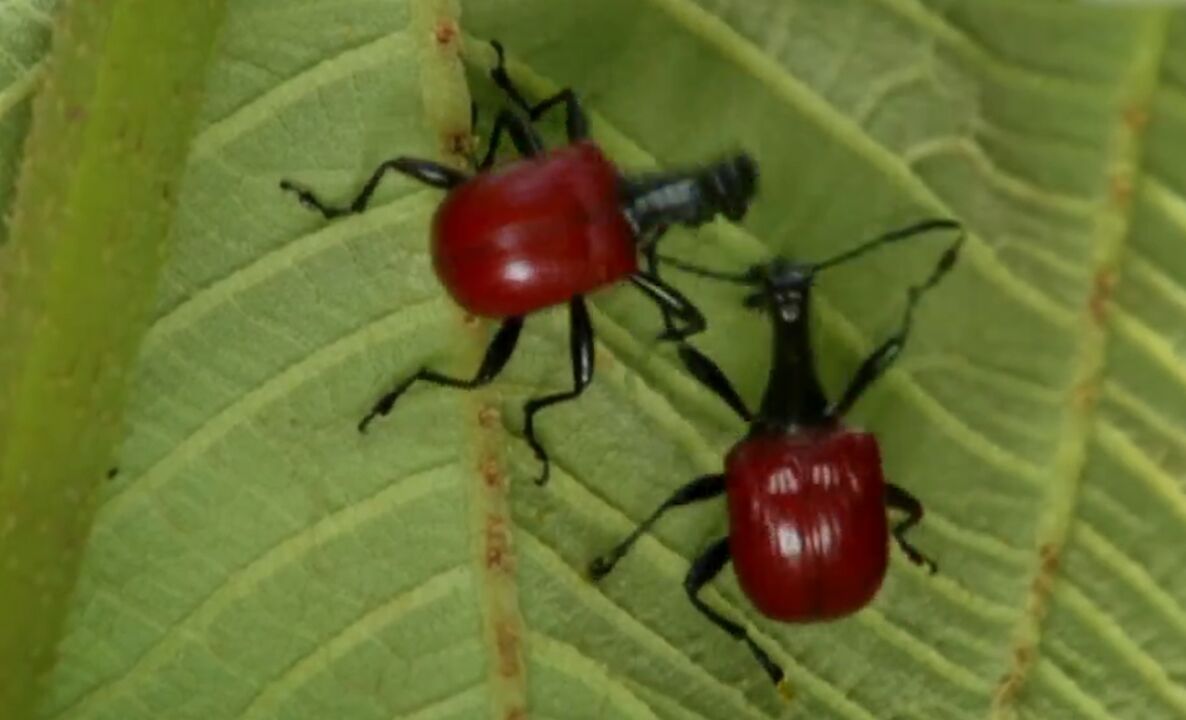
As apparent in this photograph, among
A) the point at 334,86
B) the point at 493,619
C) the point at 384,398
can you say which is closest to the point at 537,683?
the point at 493,619

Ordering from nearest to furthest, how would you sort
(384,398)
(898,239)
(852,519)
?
(898,239) < (384,398) < (852,519)

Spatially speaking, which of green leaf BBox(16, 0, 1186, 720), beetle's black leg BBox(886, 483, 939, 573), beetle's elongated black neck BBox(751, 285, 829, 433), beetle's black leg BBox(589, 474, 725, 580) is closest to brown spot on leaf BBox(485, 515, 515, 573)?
green leaf BBox(16, 0, 1186, 720)

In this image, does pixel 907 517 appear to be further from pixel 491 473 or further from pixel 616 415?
pixel 491 473

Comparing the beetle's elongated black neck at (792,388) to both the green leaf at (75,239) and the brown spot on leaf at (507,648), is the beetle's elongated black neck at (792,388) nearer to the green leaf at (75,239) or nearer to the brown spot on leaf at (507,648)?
the brown spot on leaf at (507,648)

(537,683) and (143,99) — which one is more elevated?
(143,99)

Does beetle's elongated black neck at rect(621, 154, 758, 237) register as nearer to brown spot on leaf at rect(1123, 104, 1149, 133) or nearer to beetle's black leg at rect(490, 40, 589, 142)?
beetle's black leg at rect(490, 40, 589, 142)

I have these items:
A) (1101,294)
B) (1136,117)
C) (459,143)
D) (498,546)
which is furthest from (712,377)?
(1136,117)

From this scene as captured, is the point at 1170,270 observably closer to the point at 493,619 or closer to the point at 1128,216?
the point at 1128,216
